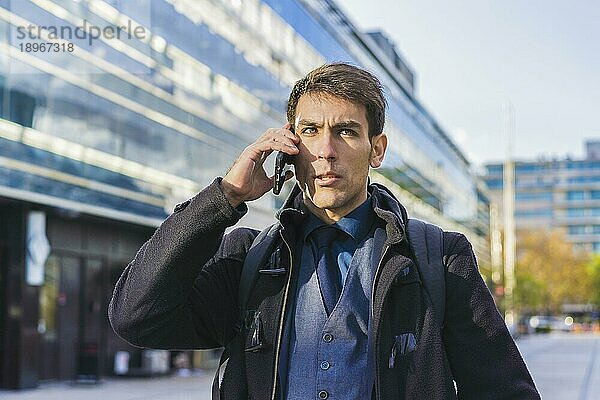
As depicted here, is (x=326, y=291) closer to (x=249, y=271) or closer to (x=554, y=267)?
(x=249, y=271)

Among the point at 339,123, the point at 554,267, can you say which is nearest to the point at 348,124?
the point at 339,123

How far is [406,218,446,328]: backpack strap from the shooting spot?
240cm

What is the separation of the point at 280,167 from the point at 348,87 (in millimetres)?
228

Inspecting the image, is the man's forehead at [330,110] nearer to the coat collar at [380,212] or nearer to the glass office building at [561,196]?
the coat collar at [380,212]

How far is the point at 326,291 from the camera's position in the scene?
7.98 ft

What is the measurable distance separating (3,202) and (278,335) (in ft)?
60.6

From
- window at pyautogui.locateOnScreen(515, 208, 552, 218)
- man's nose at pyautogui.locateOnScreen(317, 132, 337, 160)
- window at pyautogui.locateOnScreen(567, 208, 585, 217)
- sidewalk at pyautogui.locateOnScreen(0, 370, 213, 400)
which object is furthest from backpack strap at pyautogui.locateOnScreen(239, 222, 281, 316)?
window at pyautogui.locateOnScreen(515, 208, 552, 218)

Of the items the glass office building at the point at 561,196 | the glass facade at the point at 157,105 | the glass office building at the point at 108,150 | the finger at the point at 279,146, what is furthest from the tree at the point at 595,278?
the finger at the point at 279,146

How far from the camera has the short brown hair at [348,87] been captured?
244 centimetres

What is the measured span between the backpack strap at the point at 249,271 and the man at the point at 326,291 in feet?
0.04

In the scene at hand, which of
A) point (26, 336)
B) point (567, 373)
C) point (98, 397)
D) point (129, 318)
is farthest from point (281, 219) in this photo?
point (567, 373)

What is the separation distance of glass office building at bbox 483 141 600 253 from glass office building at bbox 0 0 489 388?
117 m

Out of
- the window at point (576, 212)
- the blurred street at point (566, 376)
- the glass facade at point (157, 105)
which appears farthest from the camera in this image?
the window at point (576, 212)

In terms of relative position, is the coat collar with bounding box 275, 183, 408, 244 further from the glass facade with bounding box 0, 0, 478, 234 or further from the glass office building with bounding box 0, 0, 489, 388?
the glass office building with bounding box 0, 0, 489, 388
